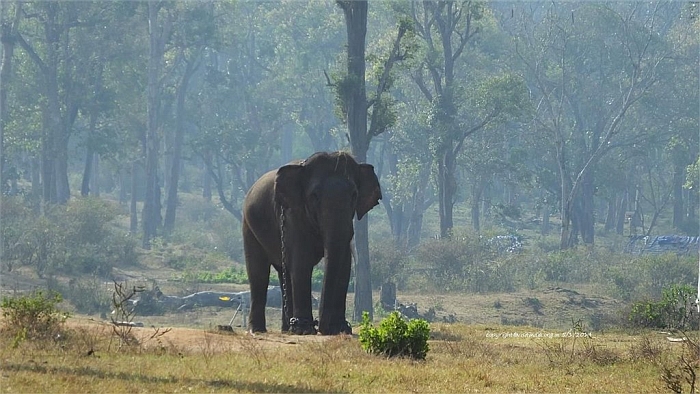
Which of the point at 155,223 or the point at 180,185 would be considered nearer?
the point at 155,223

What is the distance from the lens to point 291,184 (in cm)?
1586

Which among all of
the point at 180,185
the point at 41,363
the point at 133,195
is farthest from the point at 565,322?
the point at 180,185

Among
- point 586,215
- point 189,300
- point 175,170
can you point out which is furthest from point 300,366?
point 175,170

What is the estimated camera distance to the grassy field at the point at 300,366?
9844 millimetres

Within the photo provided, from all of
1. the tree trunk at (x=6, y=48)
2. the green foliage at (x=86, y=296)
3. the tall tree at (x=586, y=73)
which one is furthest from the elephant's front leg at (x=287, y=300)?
the tall tree at (x=586, y=73)

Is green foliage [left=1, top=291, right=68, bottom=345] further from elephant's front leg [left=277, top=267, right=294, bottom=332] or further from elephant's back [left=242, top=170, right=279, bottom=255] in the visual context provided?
elephant's back [left=242, top=170, right=279, bottom=255]

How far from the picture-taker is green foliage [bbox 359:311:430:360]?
12.6m

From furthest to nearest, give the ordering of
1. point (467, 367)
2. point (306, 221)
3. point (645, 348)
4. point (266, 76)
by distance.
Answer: point (266, 76), point (306, 221), point (645, 348), point (467, 367)

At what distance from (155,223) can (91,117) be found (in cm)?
606

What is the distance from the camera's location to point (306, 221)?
1579 cm

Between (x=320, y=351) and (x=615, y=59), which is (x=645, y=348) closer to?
(x=320, y=351)

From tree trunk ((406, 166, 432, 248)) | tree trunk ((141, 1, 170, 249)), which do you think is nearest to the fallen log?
tree trunk ((141, 1, 170, 249))

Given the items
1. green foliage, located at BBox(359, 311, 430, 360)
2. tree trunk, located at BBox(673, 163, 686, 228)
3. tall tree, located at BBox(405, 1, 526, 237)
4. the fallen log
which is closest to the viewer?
green foliage, located at BBox(359, 311, 430, 360)

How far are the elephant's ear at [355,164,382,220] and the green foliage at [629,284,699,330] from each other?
5466 mm
